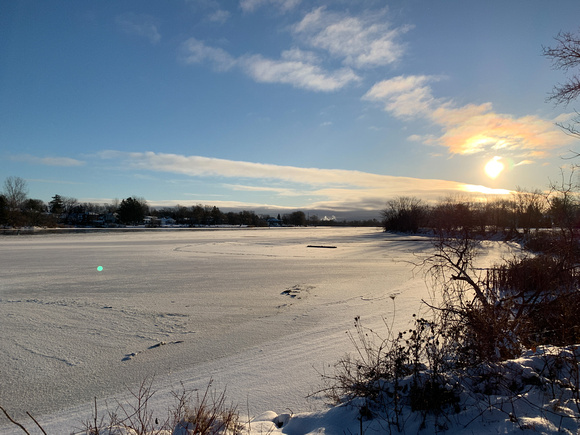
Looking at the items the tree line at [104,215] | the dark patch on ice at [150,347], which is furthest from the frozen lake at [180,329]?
the tree line at [104,215]

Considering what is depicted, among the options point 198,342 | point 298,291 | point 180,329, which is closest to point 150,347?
point 198,342

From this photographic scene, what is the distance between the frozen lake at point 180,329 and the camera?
431cm

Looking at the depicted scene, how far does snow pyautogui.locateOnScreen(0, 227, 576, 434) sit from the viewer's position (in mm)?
3502

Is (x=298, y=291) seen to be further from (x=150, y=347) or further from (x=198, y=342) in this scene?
(x=150, y=347)

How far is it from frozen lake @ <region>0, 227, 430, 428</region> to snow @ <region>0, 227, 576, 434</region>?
0.02m

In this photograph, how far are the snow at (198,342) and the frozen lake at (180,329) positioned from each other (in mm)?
24

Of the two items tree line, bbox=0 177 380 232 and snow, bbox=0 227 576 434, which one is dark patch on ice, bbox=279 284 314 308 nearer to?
snow, bbox=0 227 576 434

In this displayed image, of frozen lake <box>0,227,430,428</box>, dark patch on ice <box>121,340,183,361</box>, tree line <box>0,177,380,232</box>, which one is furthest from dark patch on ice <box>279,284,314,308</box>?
tree line <box>0,177,380,232</box>

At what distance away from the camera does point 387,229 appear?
172ft

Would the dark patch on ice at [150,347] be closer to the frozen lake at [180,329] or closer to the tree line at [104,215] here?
the frozen lake at [180,329]

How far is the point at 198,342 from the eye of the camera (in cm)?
583

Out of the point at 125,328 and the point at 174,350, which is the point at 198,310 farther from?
the point at 174,350

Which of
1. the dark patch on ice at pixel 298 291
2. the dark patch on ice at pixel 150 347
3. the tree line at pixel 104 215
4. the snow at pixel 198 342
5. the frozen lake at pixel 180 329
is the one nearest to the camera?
the snow at pixel 198 342

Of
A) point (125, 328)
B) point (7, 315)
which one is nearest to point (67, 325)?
point (125, 328)
